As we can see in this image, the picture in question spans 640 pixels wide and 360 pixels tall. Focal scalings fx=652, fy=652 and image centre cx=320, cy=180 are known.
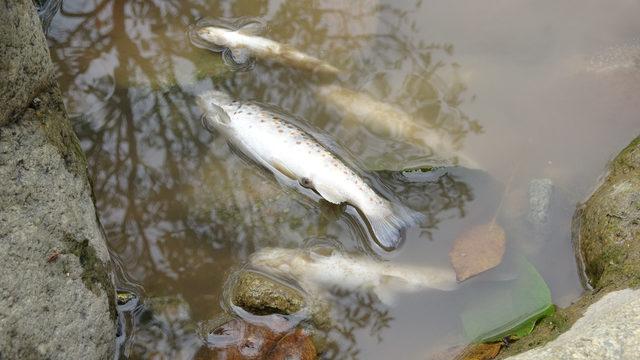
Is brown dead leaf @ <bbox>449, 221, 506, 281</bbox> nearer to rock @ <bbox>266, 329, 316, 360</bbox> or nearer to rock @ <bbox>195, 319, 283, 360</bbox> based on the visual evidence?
rock @ <bbox>266, 329, 316, 360</bbox>

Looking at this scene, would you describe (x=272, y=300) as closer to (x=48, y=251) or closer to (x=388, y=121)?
(x=48, y=251)

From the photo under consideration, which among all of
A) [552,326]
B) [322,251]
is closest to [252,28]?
[322,251]

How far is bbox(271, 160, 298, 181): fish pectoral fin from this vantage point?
173 inches

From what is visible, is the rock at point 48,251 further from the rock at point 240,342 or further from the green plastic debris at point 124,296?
the rock at point 240,342

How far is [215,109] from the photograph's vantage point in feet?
15.0

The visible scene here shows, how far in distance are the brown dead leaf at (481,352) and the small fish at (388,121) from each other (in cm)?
133

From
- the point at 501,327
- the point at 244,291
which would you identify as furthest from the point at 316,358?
the point at 501,327

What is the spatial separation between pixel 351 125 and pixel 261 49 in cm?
91

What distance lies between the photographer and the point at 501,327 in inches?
147

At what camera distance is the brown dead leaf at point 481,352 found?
364 centimetres

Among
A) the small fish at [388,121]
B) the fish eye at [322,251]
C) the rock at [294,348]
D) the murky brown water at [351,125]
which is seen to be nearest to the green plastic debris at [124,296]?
the murky brown water at [351,125]

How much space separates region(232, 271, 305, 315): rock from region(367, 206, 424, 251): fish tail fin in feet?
2.09

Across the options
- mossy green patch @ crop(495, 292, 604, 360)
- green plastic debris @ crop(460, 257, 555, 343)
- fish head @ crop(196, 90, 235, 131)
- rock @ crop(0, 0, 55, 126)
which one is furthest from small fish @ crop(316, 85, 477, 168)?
rock @ crop(0, 0, 55, 126)

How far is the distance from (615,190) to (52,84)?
329 cm
